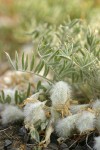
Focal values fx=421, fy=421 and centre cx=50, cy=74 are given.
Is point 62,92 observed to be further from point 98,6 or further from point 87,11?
point 98,6

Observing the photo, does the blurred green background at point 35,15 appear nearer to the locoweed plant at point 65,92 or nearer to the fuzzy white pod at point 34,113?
the locoweed plant at point 65,92

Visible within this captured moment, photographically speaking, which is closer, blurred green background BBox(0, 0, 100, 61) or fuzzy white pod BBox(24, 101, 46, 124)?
fuzzy white pod BBox(24, 101, 46, 124)

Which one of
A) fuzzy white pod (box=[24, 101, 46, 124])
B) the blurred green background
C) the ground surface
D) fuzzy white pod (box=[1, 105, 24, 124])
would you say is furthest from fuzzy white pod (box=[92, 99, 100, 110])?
the blurred green background

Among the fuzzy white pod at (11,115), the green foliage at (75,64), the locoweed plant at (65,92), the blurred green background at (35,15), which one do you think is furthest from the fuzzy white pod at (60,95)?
the blurred green background at (35,15)

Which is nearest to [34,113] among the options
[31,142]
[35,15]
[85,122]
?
[31,142]

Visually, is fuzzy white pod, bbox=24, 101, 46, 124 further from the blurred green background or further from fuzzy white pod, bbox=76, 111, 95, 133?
the blurred green background
